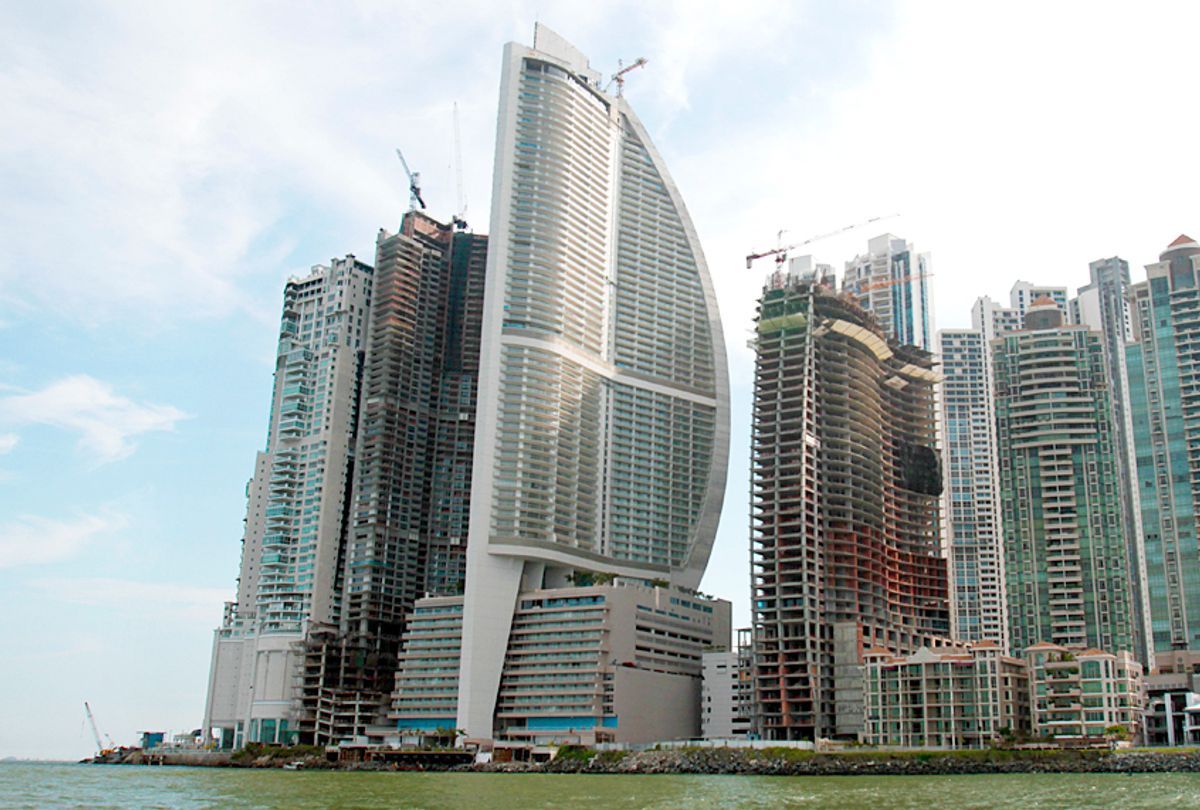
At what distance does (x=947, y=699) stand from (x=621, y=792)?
219 feet

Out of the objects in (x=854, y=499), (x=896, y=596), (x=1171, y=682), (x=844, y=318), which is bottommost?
(x=1171, y=682)

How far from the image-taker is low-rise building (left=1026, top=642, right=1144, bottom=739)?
5743 inches

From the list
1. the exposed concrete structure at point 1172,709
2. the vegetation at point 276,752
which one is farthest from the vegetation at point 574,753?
the exposed concrete structure at point 1172,709

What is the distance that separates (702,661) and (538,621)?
28.4 meters

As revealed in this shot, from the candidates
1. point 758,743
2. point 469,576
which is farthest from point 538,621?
point 758,743

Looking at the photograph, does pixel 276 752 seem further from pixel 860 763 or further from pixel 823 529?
pixel 860 763

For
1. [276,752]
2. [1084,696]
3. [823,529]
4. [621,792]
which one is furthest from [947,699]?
[276,752]

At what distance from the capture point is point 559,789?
A: 110375 mm

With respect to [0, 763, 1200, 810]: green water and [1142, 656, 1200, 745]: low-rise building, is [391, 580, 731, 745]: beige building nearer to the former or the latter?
[0, 763, 1200, 810]: green water

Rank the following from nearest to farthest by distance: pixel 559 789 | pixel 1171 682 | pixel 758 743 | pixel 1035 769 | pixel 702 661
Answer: pixel 559 789 < pixel 1035 769 < pixel 758 743 < pixel 1171 682 < pixel 702 661

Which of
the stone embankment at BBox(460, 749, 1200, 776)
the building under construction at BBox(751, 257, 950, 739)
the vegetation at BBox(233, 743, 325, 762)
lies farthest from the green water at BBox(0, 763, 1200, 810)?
the vegetation at BBox(233, 743, 325, 762)

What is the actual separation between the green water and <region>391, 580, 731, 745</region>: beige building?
141 feet

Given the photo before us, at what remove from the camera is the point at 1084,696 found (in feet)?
484

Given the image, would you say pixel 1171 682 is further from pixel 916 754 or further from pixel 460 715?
pixel 460 715
